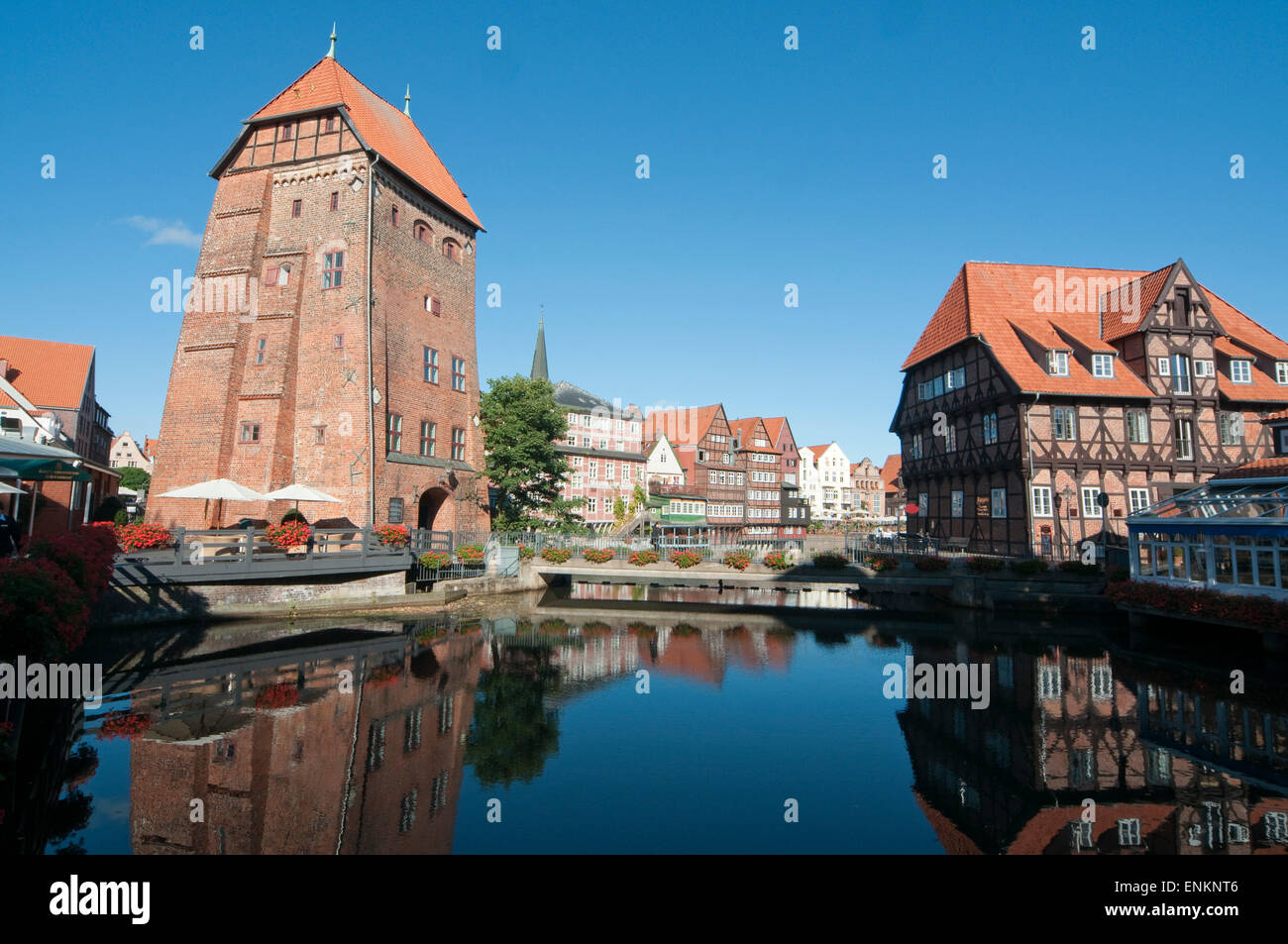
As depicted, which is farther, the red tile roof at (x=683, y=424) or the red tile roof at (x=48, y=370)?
the red tile roof at (x=683, y=424)

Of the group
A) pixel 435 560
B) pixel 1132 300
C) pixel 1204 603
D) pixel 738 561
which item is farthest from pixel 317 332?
pixel 1132 300

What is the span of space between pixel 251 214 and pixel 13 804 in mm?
25807

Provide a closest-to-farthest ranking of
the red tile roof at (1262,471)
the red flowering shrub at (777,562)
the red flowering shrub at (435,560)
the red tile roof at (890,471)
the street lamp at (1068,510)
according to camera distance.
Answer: the red tile roof at (1262,471) < the red flowering shrub at (435,560) < the red flowering shrub at (777,562) < the street lamp at (1068,510) < the red tile roof at (890,471)

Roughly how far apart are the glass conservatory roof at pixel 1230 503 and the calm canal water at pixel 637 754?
388 cm

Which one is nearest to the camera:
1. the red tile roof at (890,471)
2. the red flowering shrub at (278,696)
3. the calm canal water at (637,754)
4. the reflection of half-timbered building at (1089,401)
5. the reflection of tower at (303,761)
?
the reflection of tower at (303,761)

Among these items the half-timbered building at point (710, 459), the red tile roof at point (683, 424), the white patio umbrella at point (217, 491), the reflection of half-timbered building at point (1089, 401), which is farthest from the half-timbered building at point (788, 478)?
the white patio umbrella at point (217, 491)

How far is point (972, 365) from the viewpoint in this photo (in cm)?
3105

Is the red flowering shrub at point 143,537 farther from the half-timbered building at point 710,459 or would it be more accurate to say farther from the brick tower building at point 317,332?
the half-timbered building at point 710,459

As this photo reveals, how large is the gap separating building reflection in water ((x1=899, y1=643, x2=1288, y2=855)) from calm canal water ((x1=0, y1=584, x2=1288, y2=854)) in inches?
2.0

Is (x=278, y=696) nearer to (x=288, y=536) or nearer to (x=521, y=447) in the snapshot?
(x=288, y=536)

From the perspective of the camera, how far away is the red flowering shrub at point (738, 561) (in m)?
25.9

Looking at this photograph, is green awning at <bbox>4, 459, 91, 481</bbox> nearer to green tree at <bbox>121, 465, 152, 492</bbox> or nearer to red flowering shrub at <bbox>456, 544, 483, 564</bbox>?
red flowering shrub at <bbox>456, 544, 483, 564</bbox>

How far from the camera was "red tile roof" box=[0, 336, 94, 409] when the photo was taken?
3741 cm
